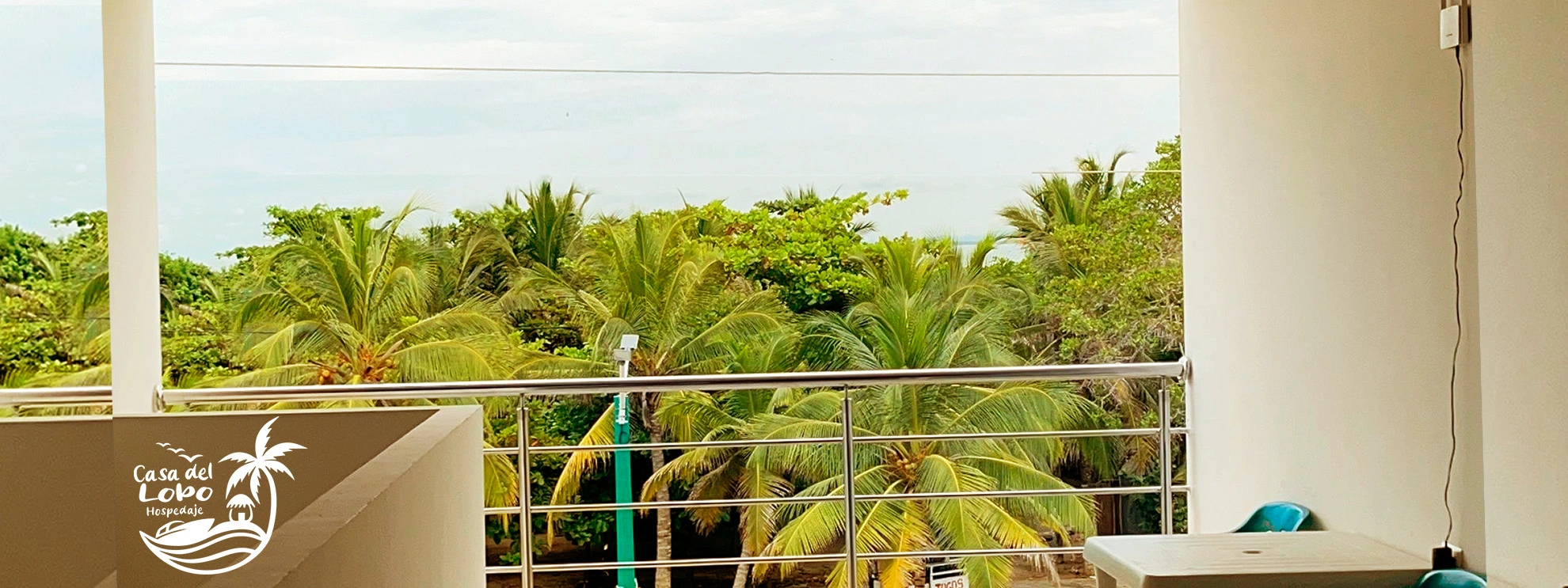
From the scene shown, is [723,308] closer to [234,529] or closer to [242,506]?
[242,506]

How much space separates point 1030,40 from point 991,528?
5465 mm

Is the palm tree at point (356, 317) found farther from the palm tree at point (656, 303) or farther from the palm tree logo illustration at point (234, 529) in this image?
the palm tree logo illustration at point (234, 529)

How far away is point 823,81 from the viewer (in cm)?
1235

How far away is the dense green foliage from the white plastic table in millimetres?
8866

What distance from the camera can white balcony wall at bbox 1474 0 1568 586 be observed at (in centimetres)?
186

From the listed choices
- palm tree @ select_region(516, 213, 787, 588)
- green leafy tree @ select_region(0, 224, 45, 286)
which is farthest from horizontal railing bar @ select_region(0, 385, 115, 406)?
palm tree @ select_region(516, 213, 787, 588)

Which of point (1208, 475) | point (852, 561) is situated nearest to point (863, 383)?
point (852, 561)

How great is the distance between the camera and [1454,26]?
2180 millimetres

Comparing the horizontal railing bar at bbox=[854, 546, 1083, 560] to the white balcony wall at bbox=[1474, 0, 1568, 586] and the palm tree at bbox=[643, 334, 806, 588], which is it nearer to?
the white balcony wall at bbox=[1474, 0, 1568, 586]

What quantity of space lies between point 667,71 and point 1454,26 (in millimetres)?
10556

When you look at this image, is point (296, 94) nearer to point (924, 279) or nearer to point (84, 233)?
point (924, 279)

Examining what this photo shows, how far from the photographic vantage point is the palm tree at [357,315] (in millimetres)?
11961

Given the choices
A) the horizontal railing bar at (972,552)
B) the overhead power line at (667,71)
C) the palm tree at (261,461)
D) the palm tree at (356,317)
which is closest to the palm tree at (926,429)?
the overhead power line at (667,71)

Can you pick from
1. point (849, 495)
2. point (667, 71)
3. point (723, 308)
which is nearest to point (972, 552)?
point (849, 495)
